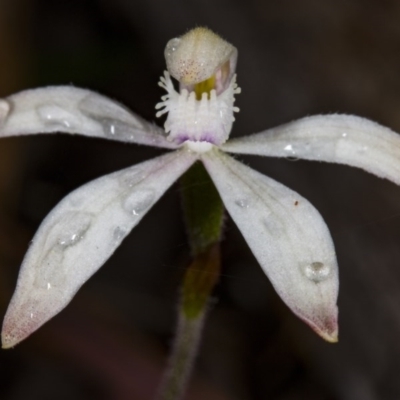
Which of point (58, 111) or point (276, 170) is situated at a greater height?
point (276, 170)

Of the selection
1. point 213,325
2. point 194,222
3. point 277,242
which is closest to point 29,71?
point 213,325

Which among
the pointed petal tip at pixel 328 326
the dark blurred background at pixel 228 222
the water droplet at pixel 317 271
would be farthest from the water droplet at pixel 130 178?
the dark blurred background at pixel 228 222

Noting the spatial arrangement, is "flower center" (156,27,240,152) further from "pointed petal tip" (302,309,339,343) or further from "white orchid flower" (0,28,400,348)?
"pointed petal tip" (302,309,339,343)

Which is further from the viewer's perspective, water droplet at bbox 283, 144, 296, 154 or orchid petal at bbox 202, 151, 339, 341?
water droplet at bbox 283, 144, 296, 154

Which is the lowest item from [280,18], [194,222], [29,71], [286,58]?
[194,222]

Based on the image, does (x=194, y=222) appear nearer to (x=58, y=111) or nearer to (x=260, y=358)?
(x=58, y=111)

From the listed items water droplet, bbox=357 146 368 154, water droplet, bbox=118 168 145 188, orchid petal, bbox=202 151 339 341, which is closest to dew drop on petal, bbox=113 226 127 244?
water droplet, bbox=118 168 145 188

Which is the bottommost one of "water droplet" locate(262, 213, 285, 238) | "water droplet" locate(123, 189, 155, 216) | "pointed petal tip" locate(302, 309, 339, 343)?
"pointed petal tip" locate(302, 309, 339, 343)
